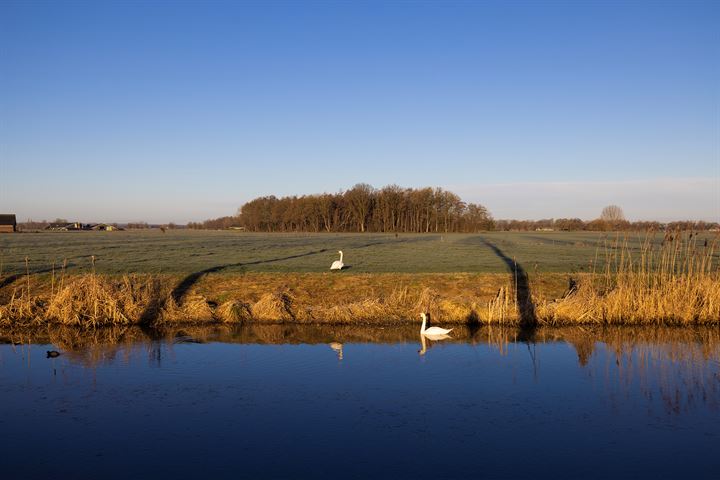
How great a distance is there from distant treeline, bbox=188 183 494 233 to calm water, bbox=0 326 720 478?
109 metres

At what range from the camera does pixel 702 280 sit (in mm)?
20250

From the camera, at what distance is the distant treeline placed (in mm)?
127812

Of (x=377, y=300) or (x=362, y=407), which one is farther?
(x=377, y=300)

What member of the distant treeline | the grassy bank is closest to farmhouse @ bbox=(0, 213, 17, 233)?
the distant treeline

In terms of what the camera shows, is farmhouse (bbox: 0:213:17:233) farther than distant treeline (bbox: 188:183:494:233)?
No

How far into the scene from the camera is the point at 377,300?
21.3 meters

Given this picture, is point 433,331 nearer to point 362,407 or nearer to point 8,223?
point 362,407

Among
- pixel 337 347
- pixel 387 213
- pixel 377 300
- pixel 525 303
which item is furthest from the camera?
pixel 387 213

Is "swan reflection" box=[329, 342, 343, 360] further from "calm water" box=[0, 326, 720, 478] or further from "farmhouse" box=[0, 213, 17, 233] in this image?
"farmhouse" box=[0, 213, 17, 233]

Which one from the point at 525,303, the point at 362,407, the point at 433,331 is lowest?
the point at 362,407

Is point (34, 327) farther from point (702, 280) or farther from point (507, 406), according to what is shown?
point (702, 280)

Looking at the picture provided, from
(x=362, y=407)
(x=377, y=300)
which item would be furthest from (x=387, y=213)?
(x=362, y=407)

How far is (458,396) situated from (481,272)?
1292cm

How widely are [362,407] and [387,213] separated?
116049 millimetres
